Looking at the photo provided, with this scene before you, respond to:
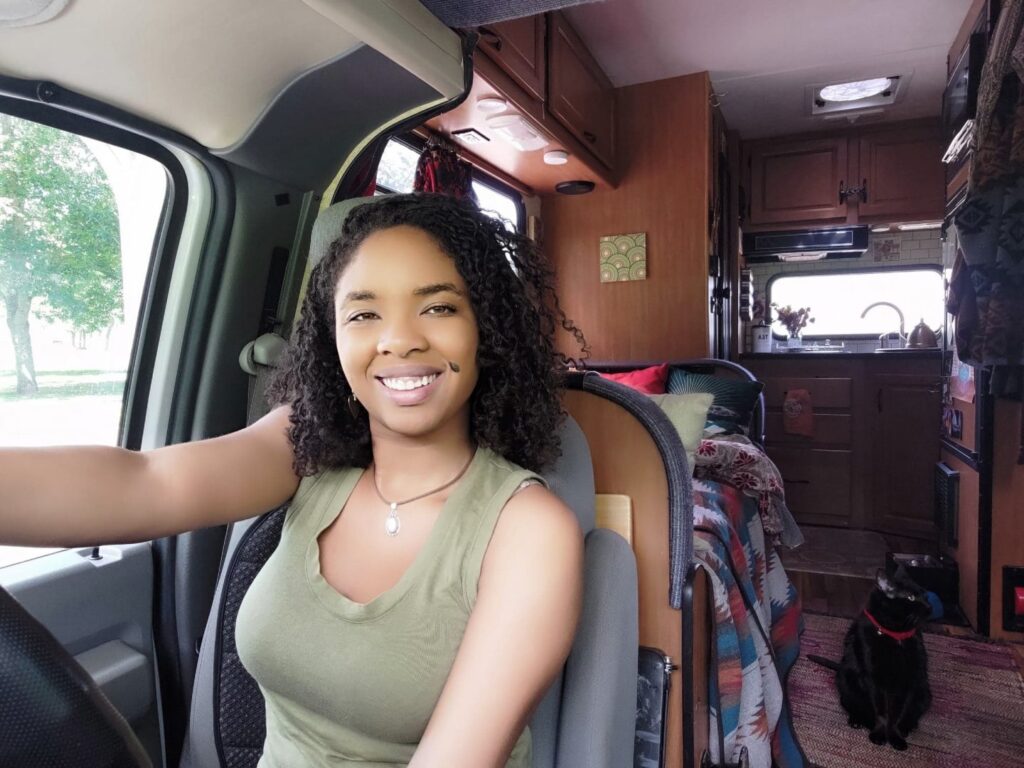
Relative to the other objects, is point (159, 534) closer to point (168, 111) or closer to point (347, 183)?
point (168, 111)

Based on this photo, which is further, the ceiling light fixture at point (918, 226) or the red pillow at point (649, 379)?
the ceiling light fixture at point (918, 226)

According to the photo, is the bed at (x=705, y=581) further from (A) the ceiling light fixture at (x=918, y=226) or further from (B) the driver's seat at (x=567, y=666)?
(A) the ceiling light fixture at (x=918, y=226)

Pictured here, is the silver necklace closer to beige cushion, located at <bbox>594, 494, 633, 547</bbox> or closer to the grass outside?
beige cushion, located at <bbox>594, 494, 633, 547</bbox>

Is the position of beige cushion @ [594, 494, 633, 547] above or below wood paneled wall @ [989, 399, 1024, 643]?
above

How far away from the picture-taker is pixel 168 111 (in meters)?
1.20

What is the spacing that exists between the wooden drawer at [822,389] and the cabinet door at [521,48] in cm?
262

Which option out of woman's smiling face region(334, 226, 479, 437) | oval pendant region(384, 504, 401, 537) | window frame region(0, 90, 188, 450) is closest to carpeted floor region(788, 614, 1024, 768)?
oval pendant region(384, 504, 401, 537)

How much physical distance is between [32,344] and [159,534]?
0.59 m

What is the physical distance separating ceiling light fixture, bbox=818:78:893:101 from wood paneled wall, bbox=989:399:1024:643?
217 cm

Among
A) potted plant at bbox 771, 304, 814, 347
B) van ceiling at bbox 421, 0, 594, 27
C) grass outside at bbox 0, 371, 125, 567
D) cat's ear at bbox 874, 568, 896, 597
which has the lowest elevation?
cat's ear at bbox 874, 568, 896, 597

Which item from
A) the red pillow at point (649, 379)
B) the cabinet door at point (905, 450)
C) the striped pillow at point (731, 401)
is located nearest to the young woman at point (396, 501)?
the striped pillow at point (731, 401)

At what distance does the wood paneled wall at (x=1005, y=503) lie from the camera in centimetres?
251

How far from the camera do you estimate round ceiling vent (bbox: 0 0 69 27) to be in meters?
0.88

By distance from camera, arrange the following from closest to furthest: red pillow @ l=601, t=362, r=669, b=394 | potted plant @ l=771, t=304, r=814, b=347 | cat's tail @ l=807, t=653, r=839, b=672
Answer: cat's tail @ l=807, t=653, r=839, b=672, red pillow @ l=601, t=362, r=669, b=394, potted plant @ l=771, t=304, r=814, b=347
